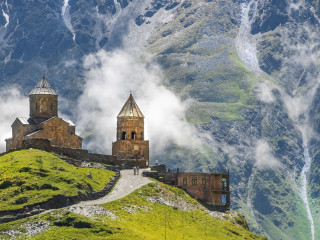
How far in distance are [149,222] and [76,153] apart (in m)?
33.0

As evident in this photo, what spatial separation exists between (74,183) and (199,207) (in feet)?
87.0

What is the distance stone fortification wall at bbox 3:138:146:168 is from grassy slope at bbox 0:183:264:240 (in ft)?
46.4

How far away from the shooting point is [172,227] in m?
164

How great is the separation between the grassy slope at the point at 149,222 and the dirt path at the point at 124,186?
5.00 feet

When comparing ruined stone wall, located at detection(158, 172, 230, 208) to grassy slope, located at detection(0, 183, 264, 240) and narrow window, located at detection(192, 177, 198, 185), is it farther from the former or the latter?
grassy slope, located at detection(0, 183, 264, 240)

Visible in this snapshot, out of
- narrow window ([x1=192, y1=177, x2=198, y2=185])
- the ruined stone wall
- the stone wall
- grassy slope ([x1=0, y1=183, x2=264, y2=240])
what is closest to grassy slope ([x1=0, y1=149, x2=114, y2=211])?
the stone wall

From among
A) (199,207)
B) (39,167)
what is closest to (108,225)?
(39,167)

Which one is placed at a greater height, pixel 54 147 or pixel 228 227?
pixel 54 147

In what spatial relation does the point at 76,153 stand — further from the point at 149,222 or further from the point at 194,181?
the point at 149,222

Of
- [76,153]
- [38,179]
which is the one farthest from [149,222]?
[76,153]

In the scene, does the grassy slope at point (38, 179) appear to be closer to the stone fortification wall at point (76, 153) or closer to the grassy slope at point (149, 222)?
the stone fortification wall at point (76, 153)

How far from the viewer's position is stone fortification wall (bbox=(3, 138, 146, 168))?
186 m

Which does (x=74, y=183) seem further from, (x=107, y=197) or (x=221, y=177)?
(x=221, y=177)

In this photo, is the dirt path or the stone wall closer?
the stone wall
